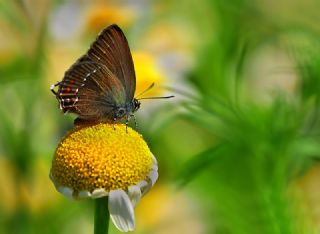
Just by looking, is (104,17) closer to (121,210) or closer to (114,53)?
(114,53)

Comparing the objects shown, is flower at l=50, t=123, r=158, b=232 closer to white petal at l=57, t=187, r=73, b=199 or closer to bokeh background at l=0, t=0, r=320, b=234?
white petal at l=57, t=187, r=73, b=199

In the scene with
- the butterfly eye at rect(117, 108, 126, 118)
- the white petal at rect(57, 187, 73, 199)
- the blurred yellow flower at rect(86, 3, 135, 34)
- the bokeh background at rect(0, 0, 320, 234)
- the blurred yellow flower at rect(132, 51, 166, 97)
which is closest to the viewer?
the white petal at rect(57, 187, 73, 199)

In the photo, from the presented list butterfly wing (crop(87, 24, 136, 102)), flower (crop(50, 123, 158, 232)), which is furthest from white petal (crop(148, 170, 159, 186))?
butterfly wing (crop(87, 24, 136, 102))

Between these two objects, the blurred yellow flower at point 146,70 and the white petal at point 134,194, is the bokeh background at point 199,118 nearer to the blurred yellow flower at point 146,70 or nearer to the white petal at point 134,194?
the blurred yellow flower at point 146,70

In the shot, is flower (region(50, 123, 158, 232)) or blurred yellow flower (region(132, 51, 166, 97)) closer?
flower (region(50, 123, 158, 232))

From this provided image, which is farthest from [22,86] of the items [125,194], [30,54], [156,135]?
[125,194]

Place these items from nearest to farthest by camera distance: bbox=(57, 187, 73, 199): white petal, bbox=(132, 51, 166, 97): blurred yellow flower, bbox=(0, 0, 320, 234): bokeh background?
bbox=(57, 187, 73, 199): white petal → bbox=(0, 0, 320, 234): bokeh background → bbox=(132, 51, 166, 97): blurred yellow flower

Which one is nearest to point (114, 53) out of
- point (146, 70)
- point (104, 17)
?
point (146, 70)

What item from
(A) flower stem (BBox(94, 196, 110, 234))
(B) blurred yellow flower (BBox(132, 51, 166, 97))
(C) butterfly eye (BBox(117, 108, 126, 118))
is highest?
(C) butterfly eye (BBox(117, 108, 126, 118))
